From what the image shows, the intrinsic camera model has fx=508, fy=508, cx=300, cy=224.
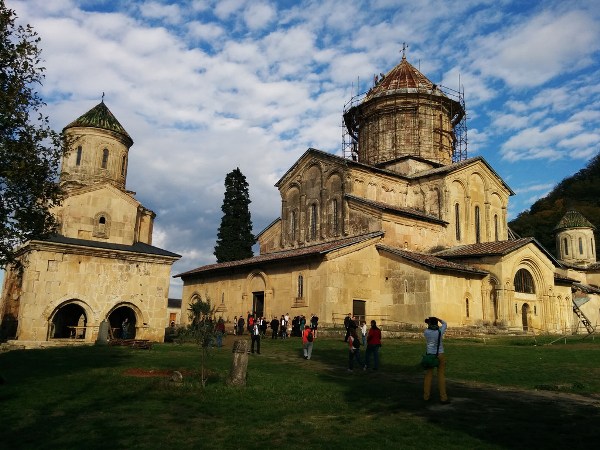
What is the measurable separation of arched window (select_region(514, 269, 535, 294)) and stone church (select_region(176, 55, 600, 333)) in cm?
7

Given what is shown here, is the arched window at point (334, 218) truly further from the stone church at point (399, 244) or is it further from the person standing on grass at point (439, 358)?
the person standing on grass at point (439, 358)

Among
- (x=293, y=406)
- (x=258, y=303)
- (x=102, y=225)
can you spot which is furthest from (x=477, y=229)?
(x=293, y=406)

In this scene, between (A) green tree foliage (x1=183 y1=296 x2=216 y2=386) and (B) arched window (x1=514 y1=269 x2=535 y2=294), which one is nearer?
(A) green tree foliage (x1=183 y1=296 x2=216 y2=386)

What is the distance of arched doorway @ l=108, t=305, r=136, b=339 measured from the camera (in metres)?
25.3

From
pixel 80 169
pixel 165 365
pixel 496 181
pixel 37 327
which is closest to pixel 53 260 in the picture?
pixel 37 327

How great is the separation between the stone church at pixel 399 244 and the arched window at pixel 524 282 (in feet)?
0.24

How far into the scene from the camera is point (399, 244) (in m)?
32.1

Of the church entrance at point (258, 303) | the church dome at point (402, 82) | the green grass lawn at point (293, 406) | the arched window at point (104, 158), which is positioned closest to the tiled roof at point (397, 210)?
the church entrance at point (258, 303)

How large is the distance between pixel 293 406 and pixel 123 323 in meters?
17.6

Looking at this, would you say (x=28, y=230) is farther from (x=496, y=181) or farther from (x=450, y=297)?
(x=496, y=181)

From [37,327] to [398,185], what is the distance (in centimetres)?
2496

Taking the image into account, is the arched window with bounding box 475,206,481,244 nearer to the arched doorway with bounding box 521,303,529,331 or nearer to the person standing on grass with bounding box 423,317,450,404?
the arched doorway with bounding box 521,303,529,331

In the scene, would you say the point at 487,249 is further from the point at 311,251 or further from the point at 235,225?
the point at 235,225

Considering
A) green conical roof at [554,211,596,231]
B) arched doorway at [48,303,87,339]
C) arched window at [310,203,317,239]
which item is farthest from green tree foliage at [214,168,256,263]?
green conical roof at [554,211,596,231]
